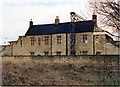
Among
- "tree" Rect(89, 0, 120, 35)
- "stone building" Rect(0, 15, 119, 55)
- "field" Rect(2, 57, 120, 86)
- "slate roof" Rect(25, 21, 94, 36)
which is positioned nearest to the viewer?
"tree" Rect(89, 0, 120, 35)

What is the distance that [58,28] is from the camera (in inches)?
791

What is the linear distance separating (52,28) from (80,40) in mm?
2372

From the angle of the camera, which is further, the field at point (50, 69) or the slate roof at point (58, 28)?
the slate roof at point (58, 28)

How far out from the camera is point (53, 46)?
761 inches

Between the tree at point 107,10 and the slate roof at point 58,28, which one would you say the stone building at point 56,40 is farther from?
the tree at point 107,10

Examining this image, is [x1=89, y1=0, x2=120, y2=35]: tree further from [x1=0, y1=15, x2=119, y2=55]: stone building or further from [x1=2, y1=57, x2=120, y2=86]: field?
[x1=0, y1=15, x2=119, y2=55]: stone building

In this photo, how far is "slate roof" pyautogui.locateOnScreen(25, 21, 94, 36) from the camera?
19053mm

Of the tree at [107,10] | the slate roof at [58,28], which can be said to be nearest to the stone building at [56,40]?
the slate roof at [58,28]

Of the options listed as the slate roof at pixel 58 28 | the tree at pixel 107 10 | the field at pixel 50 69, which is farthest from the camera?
the slate roof at pixel 58 28

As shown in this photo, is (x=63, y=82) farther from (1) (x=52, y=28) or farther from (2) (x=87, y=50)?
(1) (x=52, y=28)

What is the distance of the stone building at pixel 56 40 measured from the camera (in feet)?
60.4

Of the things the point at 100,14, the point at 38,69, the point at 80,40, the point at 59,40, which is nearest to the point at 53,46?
the point at 59,40

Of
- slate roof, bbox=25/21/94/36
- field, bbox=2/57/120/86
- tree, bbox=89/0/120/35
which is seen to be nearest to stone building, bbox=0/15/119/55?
slate roof, bbox=25/21/94/36

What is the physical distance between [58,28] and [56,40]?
127 centimetres
